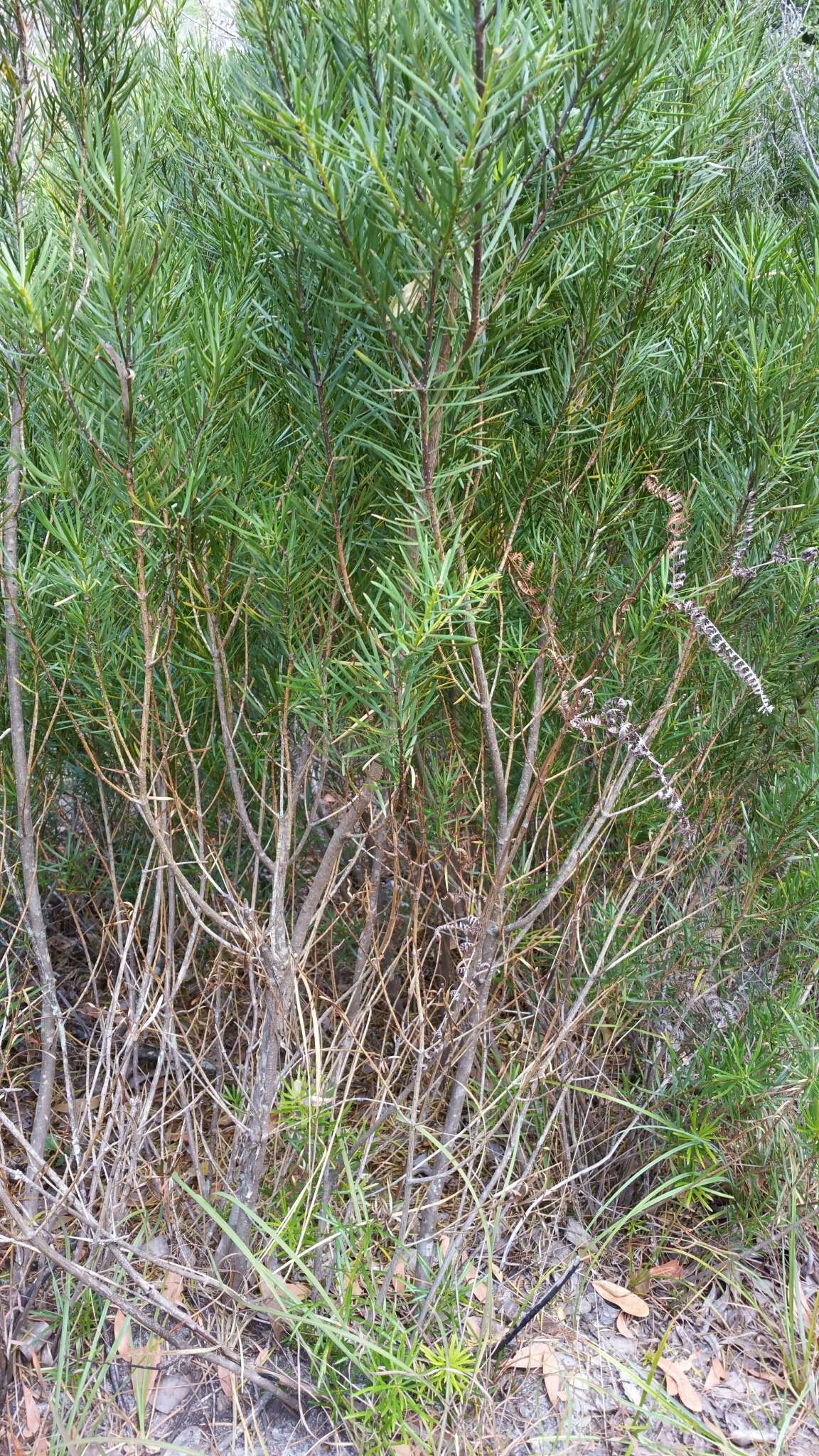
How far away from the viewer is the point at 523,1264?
1.85 metres

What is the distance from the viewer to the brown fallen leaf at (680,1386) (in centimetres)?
171

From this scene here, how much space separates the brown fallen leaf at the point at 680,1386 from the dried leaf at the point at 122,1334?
0.94 m

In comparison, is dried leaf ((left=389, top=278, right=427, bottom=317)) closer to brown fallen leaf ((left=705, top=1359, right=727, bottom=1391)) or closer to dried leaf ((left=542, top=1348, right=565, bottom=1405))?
dried leaf ((left=542, top=1348, right=565, bottom=1405))

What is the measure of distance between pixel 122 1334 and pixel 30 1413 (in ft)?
0.67

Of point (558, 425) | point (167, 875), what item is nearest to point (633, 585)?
point (558, 425)

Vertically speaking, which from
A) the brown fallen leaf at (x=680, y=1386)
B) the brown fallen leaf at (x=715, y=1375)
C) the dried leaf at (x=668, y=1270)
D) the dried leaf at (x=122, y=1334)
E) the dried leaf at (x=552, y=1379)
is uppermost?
the dried leaf at (x=122, y=1334)

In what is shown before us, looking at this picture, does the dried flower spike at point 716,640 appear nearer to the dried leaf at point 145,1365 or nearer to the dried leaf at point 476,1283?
the dried leaf at point 476,1283

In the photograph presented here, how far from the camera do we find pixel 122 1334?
1572 mm

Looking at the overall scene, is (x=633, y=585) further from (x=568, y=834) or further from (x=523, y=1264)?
(x=523, y=1264)

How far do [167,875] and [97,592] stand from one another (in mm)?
745

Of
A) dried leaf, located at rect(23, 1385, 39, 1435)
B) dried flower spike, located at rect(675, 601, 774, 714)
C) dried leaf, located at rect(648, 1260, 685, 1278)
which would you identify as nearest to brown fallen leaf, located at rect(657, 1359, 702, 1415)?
dried leaf, located at rect(648, 1260, 685, 1278)

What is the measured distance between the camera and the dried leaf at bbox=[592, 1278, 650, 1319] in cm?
185

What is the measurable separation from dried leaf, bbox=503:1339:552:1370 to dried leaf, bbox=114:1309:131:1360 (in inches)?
26.1

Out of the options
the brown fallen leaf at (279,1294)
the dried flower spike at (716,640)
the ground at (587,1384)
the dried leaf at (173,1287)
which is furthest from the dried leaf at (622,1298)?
the dried flower spike at (716,640)
